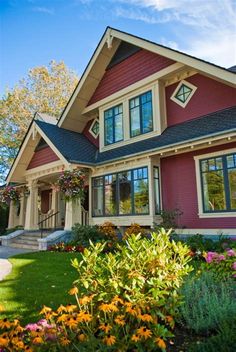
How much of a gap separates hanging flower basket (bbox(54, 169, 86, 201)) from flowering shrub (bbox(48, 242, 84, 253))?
187cm

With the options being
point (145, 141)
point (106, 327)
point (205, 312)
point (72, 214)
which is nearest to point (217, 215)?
point (145, 141)

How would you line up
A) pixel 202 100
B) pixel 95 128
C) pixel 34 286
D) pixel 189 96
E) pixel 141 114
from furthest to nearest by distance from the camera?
pixel 95 128
pixel 141 114
pixel 189 96
pixel 202 100
pixel 34 286

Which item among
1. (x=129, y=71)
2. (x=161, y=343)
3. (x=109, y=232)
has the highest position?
(x=129, y=71)

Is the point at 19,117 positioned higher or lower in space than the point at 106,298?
higher

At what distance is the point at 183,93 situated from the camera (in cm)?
1065

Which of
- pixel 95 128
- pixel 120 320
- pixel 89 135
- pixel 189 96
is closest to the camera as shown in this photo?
pixel 120 320

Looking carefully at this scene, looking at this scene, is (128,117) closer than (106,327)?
No

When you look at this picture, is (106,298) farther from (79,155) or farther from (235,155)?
(79,155)

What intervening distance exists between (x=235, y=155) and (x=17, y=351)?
25.7 ft

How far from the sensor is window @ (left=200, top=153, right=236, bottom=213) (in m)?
8.44

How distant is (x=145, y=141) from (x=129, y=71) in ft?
11.8

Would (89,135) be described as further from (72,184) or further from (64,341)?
(64,341)

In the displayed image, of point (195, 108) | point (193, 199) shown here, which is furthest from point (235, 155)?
point (195, 108)

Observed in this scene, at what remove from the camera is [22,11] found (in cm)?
749
